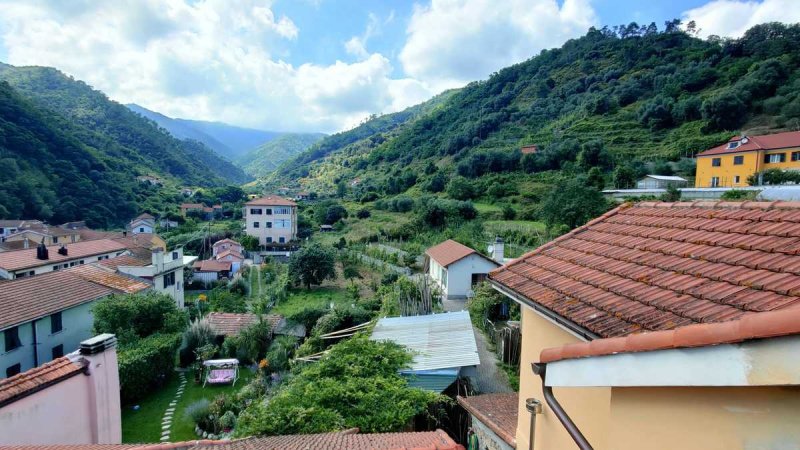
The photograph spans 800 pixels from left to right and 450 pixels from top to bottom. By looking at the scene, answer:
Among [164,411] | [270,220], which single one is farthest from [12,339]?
[270,220]

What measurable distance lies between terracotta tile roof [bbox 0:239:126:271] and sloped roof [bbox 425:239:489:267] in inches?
1005

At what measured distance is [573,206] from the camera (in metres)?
25.8

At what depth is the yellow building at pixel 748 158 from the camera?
101ft

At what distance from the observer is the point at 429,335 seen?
11820 mm

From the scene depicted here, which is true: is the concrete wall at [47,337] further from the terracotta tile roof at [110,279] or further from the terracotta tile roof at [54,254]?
the terracotta tile roof at [54,254]

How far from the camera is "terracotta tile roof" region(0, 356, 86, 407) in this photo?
5.38m

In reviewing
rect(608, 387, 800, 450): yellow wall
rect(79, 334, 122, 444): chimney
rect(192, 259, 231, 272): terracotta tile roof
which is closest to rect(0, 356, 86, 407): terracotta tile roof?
rect(79, 334, 122, 444): chimney

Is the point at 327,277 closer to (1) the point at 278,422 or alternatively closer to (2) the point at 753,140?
(1) the point at 278,422

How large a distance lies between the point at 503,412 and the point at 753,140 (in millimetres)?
A: 39826

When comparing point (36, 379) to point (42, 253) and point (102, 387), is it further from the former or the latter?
point (42, 253)

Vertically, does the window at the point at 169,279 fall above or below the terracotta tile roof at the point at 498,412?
below

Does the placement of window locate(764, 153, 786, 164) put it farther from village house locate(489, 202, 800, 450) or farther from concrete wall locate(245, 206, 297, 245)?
concrete wall locate(245, 206, 297, 245)

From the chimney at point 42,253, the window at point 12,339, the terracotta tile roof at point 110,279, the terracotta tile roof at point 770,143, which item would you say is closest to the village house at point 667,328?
the window at point 12,339

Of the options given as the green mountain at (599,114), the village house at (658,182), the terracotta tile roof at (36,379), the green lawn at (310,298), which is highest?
the green mountain at (599,114)
